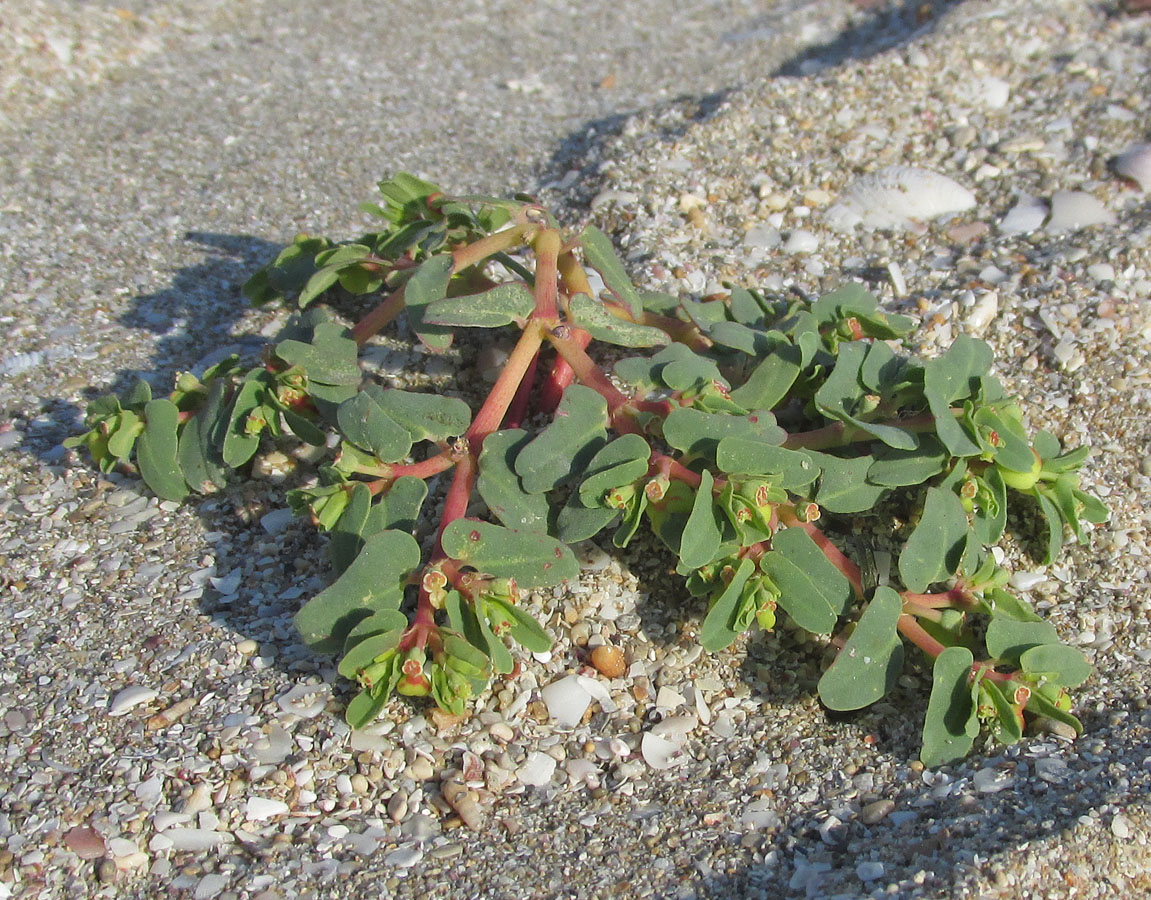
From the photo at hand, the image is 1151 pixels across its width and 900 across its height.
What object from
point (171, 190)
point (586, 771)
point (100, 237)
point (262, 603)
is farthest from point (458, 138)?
point (586, 771)

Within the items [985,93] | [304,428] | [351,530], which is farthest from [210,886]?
[985,93]

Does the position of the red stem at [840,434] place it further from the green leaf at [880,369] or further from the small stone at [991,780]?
the small stone at [991,780]

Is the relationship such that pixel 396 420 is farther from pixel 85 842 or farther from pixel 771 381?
pixel 85 842

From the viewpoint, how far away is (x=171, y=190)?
3.38 metres

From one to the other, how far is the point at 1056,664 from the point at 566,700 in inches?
30.5

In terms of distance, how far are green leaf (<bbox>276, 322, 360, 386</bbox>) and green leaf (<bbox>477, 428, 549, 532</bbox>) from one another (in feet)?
1.26

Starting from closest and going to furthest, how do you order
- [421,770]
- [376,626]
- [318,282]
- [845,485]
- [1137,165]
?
[376,626] → [421,770] → [845,485] → [318,282] → [1137,165]

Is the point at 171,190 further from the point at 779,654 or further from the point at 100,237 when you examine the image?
the point at 779,654

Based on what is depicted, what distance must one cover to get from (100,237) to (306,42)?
1535mm

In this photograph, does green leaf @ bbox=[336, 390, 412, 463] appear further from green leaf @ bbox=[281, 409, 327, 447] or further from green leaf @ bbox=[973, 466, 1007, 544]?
green leaf @ bbox=[973, 466, 1007, 544]

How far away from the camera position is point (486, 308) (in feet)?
6.39

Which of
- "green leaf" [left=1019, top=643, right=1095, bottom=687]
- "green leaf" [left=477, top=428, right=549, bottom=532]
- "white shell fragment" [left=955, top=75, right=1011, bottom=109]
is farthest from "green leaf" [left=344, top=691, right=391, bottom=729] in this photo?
"white shell fragment" [left=955, top=75, right=1011, bottom=109]

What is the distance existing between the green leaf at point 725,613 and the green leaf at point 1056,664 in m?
0.45

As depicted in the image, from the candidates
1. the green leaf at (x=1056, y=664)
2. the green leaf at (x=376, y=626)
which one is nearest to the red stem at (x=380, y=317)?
the green leaf at (x=376, y=626)
